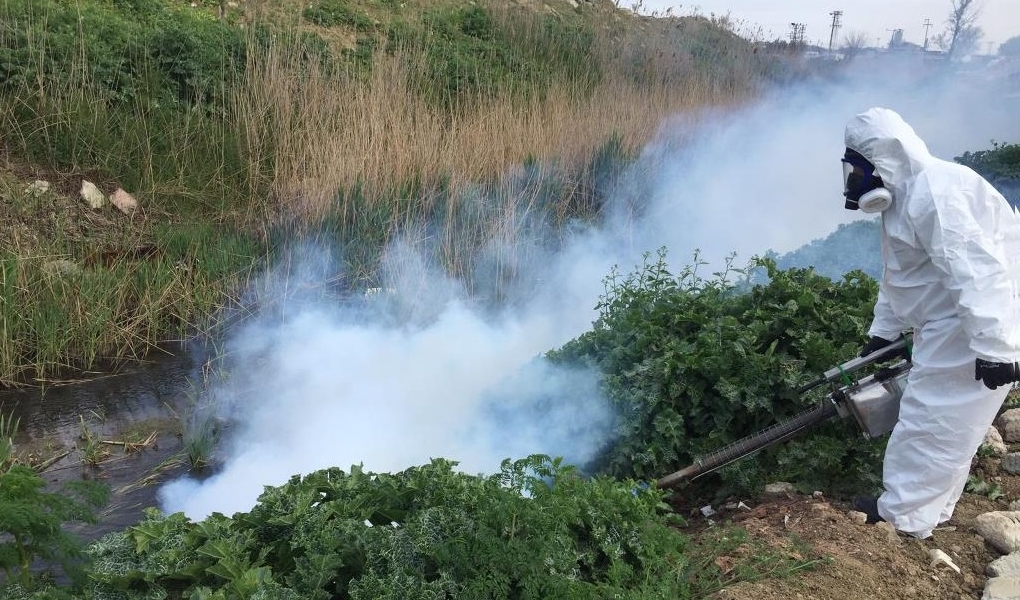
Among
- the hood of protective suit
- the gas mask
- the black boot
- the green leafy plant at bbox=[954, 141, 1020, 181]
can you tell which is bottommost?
the black boot

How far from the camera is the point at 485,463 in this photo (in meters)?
4.72

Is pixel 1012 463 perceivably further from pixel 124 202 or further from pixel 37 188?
pixel 37 188

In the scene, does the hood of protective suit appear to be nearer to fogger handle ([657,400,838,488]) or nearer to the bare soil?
fogger handle ([657,400,838,488])

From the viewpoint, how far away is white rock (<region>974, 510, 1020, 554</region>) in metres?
3.62

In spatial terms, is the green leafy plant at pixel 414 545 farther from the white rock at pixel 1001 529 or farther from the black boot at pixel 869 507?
the white rock at pixel 1001 529

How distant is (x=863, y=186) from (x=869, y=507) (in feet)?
4.92

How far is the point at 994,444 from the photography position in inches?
183

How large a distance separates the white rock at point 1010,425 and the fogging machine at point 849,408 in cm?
109

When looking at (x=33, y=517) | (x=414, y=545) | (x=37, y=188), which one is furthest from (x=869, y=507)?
(x=37, y=188)

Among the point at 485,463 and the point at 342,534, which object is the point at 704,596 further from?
the point at 485,463

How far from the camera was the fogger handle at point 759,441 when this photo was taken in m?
4.16

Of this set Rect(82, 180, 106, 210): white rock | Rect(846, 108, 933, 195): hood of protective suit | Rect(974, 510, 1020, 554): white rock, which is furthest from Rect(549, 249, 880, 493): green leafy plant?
Rect(82, 180, 106, 210): white rock

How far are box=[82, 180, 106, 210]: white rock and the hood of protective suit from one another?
6.68 m

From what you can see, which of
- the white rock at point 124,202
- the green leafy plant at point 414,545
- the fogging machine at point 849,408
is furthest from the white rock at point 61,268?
the fogging machine at point 849,408
